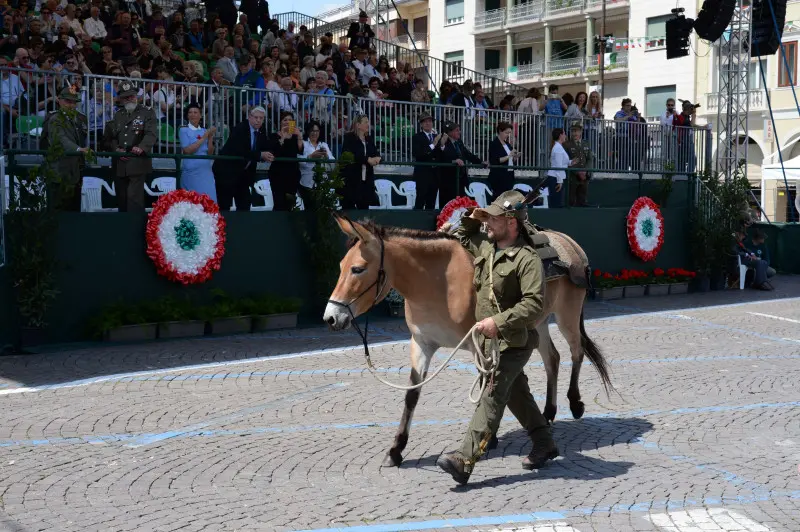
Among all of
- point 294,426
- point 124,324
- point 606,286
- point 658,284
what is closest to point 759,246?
point 658,284

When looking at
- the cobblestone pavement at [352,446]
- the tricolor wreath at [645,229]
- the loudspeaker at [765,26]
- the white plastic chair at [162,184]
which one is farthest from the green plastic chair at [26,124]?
the loudspeaker at [765,26]

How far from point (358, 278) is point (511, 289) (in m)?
1.14

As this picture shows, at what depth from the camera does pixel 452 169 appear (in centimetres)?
1702

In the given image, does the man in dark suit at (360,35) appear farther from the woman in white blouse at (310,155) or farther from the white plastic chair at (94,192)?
the white plastic chair at (94,192)

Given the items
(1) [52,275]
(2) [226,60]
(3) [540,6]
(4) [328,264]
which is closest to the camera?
(1) [52,275]

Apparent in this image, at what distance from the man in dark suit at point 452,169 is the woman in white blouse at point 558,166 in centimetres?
268

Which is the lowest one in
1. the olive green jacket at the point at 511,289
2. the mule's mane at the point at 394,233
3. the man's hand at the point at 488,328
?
the man's hand at the point at 488,328

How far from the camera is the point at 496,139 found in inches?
707

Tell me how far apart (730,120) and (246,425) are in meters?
16.5

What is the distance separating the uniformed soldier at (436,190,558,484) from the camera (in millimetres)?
6664

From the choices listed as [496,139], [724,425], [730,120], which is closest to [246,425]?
[724,425]

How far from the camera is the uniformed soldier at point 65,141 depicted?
12516 millimetres

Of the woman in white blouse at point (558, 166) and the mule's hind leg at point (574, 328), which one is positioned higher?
the woman in white blouse at point (558, 166)

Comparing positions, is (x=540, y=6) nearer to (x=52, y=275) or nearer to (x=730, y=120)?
(x=730, y=120)
